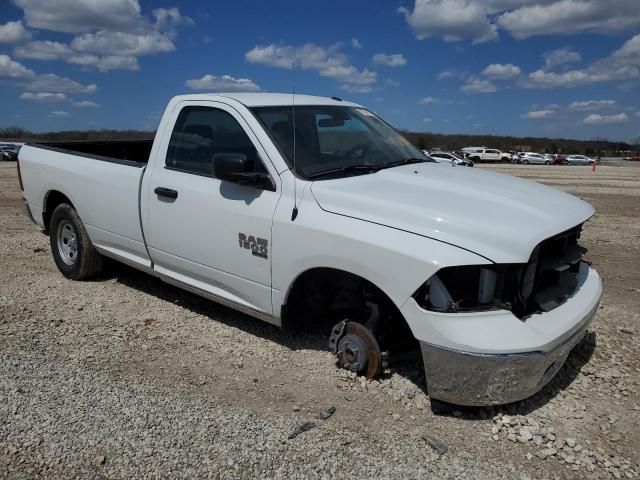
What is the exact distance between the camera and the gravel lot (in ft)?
9.57

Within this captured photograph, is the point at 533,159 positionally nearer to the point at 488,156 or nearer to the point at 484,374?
the point at 488,156

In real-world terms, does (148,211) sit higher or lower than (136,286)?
higher

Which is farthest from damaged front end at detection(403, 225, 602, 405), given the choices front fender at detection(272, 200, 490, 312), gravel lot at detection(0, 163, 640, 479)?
gravel lot at detection(0, 163, 640, 479)

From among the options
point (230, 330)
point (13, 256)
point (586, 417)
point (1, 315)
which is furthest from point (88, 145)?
point (586, 417)

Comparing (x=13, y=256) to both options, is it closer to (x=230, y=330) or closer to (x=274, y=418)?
(x=230, y=330)

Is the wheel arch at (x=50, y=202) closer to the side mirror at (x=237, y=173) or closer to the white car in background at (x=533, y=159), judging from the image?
the side mirror at (x=237, y=173)

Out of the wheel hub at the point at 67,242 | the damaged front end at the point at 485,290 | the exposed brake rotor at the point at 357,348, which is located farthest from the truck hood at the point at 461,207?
the wheel hub at the point at 67,242

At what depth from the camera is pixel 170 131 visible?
465 cm

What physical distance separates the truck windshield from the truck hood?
0.21m

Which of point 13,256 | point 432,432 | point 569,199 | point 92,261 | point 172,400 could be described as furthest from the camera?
point 13,256

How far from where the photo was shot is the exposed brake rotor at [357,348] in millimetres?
3623

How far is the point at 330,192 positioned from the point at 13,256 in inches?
208

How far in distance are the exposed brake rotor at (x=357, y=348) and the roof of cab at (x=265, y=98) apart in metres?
1.82

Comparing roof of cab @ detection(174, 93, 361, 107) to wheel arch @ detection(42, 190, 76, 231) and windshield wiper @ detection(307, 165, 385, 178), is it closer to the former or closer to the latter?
windshield wiper @ detection(307, 165, 385, 178)
